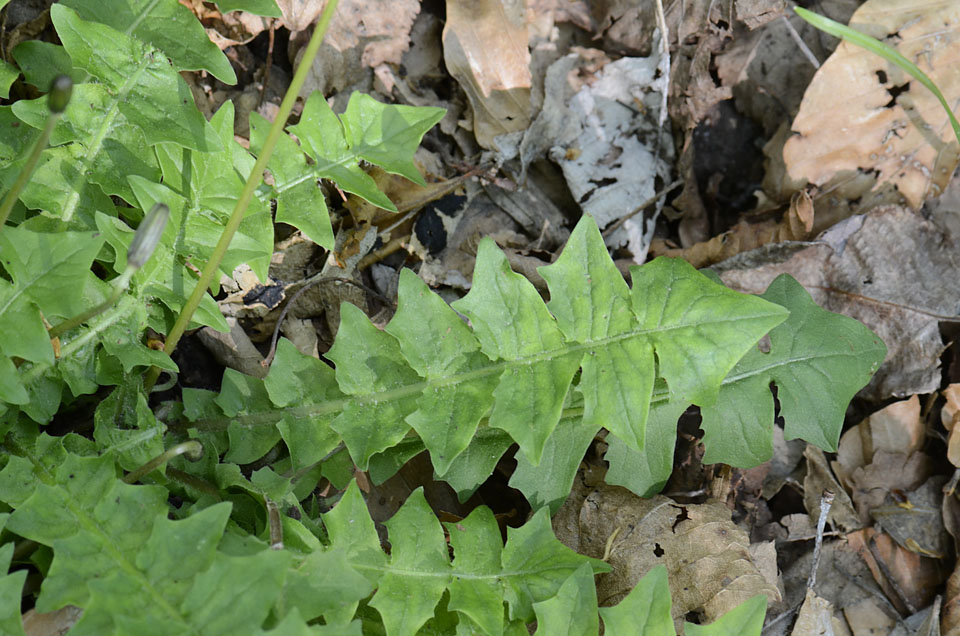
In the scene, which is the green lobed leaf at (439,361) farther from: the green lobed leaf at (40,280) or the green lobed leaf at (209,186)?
the green lobed leaf at (40,280)

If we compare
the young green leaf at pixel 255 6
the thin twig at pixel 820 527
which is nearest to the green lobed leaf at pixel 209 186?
the young green leaf at pixel 255 6

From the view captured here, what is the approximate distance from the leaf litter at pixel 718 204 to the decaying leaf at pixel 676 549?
0.7 inches

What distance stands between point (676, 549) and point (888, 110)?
2320 millimetres

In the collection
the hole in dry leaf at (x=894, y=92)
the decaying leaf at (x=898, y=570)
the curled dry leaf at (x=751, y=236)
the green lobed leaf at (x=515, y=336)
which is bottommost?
the decaying leaf at (x=898, y=570)

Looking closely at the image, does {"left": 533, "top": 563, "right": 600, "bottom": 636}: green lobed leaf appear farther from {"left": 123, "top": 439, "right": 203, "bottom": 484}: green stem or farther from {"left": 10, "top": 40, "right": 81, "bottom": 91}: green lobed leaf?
{"left": 10, "top": 40, "right": 81, "bottom": 91}: green lobed leaf

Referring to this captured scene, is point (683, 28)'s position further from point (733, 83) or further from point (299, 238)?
point (299, 238)

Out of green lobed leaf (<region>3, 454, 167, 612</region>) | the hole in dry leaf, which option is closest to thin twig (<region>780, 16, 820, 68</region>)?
the hole in dry leaf

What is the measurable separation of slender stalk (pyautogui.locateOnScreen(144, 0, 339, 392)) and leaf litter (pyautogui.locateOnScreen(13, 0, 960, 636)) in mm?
596

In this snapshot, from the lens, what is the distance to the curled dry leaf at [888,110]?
3525 millimetres

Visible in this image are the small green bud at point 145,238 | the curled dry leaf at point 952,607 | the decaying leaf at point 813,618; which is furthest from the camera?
the curled dry leaf at point 952,607

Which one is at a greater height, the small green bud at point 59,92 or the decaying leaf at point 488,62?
the small green bud at point 59,92

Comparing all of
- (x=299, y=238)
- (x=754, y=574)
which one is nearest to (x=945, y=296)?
(x=754, y=574)

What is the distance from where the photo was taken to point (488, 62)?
3.48 meters

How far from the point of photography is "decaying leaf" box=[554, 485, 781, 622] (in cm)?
255
